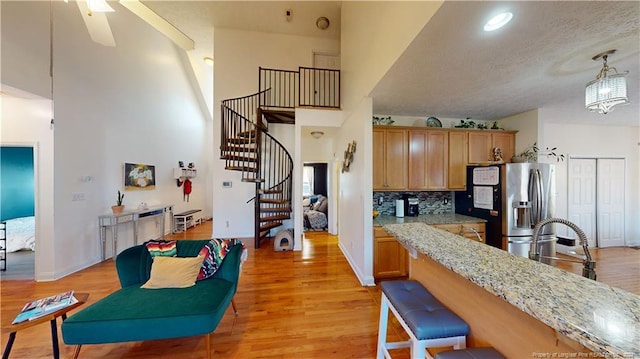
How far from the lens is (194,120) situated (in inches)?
294

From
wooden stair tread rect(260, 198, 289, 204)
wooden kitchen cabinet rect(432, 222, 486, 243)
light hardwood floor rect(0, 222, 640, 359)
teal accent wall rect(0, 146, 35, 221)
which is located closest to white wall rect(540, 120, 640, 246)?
light hardwood floor rect(0, 222, 640, 359)

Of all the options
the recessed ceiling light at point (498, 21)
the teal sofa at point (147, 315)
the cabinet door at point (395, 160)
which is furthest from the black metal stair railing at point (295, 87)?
the teal sofa at point (147, 315)

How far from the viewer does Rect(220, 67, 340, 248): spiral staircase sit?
15.5 ft

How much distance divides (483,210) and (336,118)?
2.91m

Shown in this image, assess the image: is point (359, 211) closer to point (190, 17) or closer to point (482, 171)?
point (482, 171)

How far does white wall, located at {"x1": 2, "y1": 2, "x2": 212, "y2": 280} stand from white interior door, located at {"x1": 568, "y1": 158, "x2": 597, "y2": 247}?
8609 millimetres

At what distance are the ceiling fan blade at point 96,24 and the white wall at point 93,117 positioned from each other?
1.59 metres

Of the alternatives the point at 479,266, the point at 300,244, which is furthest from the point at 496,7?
the point at 300,244

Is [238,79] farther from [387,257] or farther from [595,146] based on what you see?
[595,146]

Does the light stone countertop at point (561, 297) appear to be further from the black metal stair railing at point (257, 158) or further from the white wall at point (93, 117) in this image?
the white wall at point (93, 117)

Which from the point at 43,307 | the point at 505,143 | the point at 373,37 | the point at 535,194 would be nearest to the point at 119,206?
the point at 43,307

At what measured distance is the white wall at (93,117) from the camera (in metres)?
3.12

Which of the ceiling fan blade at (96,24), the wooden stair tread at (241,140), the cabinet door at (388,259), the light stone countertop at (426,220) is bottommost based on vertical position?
the cabinet door at (388,259)

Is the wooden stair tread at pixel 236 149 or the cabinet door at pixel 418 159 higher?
the wooden stair tread at pixel 236 149
